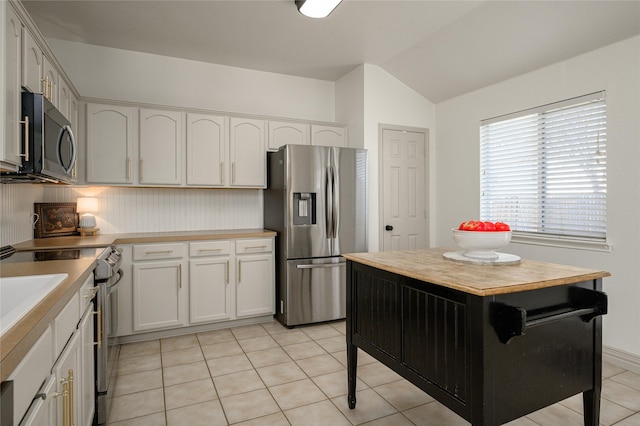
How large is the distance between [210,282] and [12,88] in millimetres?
2218

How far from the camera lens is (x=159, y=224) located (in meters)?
3.83

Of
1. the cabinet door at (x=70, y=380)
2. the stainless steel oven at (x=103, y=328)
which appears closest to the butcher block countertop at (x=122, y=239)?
the stainless steel oven at (x=103, y=328)

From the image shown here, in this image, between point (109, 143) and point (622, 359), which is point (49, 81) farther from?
point (622, 359)

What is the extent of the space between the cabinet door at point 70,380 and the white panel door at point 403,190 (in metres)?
3.24

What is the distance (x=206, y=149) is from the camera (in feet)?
12.1

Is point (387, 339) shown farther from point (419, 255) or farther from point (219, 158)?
point (219, 158)

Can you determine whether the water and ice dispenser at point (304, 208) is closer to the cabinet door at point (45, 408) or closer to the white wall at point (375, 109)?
the white wall at point (375, 109)

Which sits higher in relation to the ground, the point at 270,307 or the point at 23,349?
the point at 23,349

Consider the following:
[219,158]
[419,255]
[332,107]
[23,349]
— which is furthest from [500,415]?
[332,107]

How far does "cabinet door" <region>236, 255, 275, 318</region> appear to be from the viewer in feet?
12.0

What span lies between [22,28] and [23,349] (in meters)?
1.87

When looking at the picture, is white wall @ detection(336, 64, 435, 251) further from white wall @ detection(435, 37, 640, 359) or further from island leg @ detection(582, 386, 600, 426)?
island leg @ detection(582, 386, 600, 426)

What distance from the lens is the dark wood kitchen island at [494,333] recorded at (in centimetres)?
142

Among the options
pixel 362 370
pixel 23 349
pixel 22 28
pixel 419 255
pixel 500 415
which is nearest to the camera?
pixel 23 349
